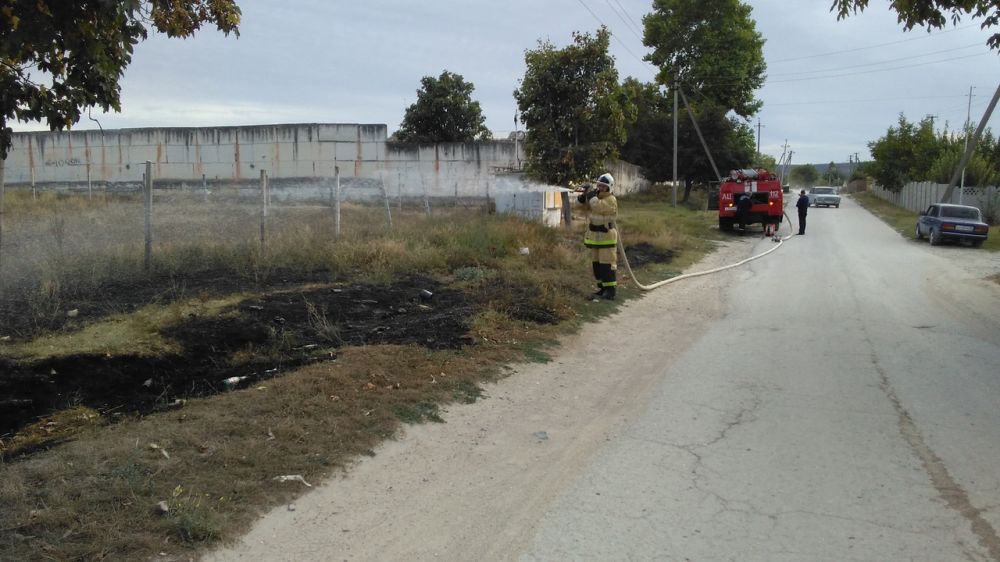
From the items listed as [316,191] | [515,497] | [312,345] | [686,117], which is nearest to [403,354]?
[312,345]

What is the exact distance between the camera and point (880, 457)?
5059mm

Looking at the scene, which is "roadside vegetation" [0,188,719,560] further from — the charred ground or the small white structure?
the small white structure

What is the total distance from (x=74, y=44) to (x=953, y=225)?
2382 centimetres

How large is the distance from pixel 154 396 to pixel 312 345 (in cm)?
161

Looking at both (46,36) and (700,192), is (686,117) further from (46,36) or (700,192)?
(46,36)

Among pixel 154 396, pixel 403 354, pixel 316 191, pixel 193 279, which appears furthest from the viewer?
pixel 316 191

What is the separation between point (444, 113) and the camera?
1587 inches

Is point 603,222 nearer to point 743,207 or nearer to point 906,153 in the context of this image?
point 743,207

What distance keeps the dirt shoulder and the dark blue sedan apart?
1896 centimetres

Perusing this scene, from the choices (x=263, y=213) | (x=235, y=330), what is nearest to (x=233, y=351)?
(x=235, y=330)

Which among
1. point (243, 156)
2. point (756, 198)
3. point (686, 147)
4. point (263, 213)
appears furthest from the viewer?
point (686, 147)

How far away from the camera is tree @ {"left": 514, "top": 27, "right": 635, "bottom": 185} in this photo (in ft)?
58.9

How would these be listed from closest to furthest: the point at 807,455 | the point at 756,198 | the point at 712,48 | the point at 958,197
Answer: the point at 807,455 → the point at 756,198 → the point at 958,197 → the point at 712,48

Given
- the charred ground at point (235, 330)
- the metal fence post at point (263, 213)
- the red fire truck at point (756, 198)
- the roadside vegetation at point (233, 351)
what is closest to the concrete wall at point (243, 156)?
the red fire truck at point (756, 198)
